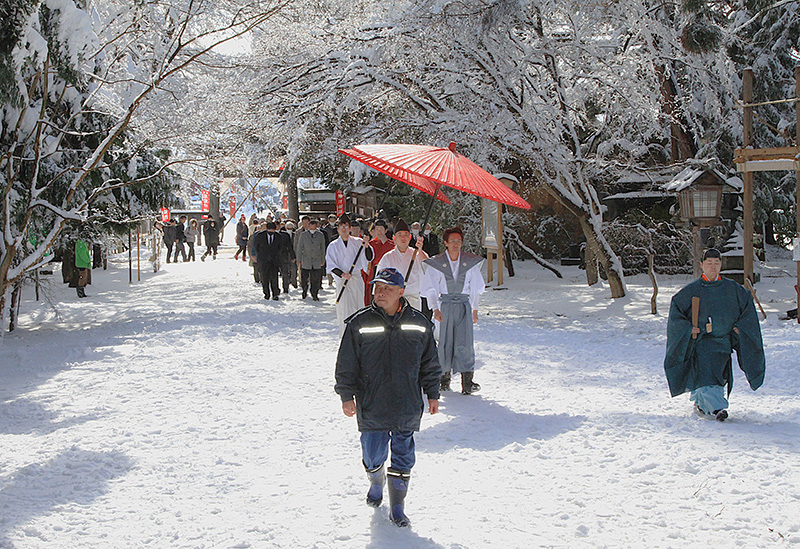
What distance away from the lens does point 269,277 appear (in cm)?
1656

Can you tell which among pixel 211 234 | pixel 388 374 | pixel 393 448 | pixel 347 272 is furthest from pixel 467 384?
pixel 211 234

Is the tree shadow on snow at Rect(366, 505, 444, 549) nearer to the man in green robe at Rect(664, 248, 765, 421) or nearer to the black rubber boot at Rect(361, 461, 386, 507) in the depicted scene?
the black rubber boot at Rect(361, 461, 386, 507)

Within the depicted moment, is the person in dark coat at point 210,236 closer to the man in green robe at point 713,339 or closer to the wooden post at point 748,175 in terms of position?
the wooden post at point 748,175

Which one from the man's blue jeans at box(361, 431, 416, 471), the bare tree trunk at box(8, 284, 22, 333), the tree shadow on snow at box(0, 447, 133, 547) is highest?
the bare tree trunk at box(8, 284, 22, 333)

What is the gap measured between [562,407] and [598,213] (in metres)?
8.39

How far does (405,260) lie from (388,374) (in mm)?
4146

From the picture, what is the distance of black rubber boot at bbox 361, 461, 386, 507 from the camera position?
4.55 meters

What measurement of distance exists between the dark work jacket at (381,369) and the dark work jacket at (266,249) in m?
12.2

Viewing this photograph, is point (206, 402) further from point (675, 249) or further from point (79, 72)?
point (675, 249)

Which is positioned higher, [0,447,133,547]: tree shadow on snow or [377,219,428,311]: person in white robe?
[377,219,428,311]: person in white robe

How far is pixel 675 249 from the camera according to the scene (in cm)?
1909

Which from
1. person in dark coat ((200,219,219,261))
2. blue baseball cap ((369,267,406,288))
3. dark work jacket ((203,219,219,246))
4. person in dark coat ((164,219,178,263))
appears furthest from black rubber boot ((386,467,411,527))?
dark work jacket ((203,219,219,246))

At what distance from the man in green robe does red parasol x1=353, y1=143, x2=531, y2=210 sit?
1976mm

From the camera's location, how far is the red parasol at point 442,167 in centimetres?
714
